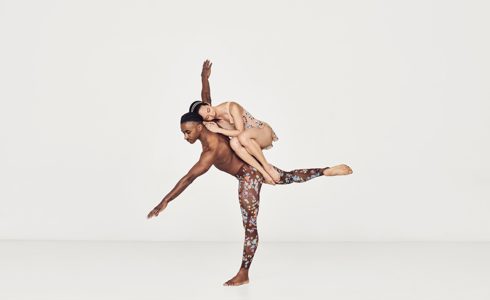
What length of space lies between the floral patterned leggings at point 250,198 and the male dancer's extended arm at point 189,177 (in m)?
0.46

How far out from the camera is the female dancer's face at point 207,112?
25.4 feet

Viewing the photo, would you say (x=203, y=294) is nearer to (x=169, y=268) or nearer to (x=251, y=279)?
(x=251, y=279)

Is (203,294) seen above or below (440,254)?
below

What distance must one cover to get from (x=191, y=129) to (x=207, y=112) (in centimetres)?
26

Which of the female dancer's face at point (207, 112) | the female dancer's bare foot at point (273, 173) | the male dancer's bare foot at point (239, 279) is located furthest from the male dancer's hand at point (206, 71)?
the male dancer's bare foot at point (239, 279)

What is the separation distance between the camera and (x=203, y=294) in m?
7.57

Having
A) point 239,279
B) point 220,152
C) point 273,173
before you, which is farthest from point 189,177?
point 239,279

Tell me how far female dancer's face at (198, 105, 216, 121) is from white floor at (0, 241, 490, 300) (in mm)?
1662

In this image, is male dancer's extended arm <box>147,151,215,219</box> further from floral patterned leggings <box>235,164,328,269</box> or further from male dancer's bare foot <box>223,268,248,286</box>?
male dancer's bare foot <box>223,268,248,286</box>

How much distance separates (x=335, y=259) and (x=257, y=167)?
2225 mm

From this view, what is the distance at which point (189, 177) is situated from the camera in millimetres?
7523

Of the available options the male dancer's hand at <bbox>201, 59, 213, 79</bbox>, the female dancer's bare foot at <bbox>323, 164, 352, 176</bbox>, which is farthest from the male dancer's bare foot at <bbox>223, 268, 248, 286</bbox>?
the male dancer's hand at <bbox>201, 59, 213, 79</bbox>

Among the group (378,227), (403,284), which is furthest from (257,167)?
(378,227)

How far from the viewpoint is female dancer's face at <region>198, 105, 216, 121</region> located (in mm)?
7754
